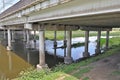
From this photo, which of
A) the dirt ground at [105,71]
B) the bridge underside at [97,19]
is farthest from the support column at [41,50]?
the dirt ground at [105,71]

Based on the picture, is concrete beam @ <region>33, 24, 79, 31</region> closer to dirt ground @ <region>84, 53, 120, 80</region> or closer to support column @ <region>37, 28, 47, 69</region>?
support column @ <region>37, 28, 47, 69</region>

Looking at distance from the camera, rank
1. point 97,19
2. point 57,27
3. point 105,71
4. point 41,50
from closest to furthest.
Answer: point 105,71, point 97,19, point 41,50, point 57,27

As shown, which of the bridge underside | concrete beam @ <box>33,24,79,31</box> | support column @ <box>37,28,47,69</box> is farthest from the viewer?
concrete beam @ <box>33,24,79,31</box>

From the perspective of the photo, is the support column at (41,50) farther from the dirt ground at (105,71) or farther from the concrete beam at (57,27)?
the dirt ground at (105,71)

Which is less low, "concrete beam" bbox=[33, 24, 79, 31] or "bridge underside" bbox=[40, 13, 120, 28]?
"bridge underside" bbox=[40, 13, 120, 28]

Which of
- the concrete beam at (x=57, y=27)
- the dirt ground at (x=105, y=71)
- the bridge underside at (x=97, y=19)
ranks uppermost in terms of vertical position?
the bridge underside at (x=97, y=19)

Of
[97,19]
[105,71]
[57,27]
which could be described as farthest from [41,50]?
[105,71]

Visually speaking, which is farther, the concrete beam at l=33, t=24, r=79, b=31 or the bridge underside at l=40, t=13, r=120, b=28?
the concrete beam at l=33, t=24, r=79, b=31

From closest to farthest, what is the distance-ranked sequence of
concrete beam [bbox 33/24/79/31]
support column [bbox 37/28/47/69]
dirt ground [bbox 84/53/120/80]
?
dirt ground [bbox 84/53/120/80], support column [bbox 37/28/47/69], concrete beam [bbox 33/24/79/31]

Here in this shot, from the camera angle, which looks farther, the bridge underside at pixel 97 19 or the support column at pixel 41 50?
the support column at pixel 41 50

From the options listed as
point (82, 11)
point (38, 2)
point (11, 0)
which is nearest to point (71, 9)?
point (82, 11)

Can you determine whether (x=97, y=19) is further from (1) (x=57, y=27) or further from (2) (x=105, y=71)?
(1) (x=57, y=27)

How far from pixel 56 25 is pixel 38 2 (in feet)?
26.0

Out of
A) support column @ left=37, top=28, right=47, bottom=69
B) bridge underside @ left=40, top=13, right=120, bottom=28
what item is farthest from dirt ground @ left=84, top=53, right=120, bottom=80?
support column @ left=37, top=28, right=47, bottom=69
